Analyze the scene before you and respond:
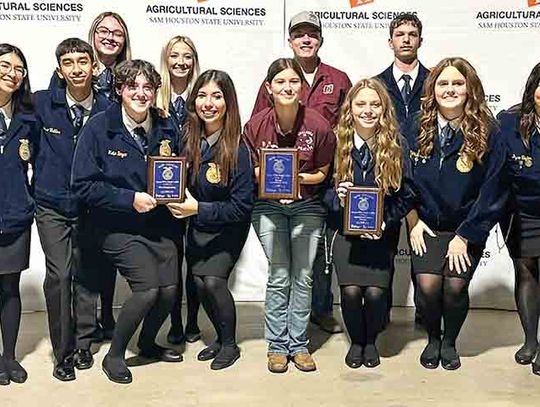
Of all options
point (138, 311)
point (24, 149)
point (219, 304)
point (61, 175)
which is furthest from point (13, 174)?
point (219, 304)

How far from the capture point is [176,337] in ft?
13.9

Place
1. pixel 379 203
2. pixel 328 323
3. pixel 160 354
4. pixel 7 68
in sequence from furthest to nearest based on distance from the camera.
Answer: pixel 328 323 → pixel 160 354 → pixel 379 203 → pixel 7 68

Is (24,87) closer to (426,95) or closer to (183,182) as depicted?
(183,182)

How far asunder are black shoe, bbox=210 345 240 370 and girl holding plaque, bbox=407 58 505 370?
850 millimetres

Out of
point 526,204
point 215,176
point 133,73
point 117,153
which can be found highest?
point 133,73

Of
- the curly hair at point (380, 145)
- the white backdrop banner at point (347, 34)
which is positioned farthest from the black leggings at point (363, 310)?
the white backdrop banner at point (347, 34)

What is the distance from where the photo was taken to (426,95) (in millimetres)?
3854

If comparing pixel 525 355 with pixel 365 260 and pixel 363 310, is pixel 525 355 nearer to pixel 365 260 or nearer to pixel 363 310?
pixel 363 310

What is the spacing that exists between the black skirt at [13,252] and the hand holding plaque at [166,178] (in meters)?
0.55

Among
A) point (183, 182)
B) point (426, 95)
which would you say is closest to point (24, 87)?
point (183, 182)

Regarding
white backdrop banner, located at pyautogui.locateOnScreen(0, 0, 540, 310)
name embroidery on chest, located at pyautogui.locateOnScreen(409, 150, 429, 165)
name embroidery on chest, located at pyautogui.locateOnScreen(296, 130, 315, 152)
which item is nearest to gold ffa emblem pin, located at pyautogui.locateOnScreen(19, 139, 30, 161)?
name embroidery on chest, located at pyautogui.locateOnScreen(296, 130, 315, 152)

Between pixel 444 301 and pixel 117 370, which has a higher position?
pixel 444 301

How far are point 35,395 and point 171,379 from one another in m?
0.56

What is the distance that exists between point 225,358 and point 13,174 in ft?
3.98
